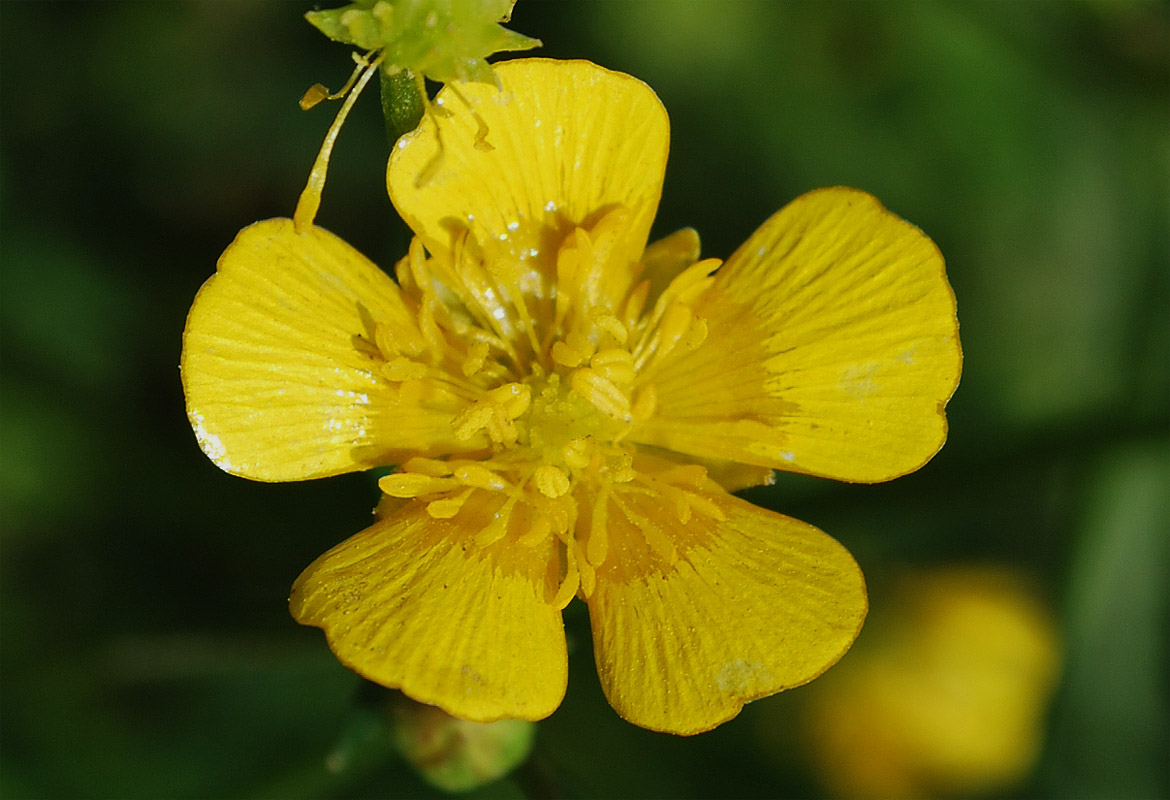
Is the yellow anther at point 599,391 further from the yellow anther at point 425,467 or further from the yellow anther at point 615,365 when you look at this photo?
the yellow anther at point 425,467

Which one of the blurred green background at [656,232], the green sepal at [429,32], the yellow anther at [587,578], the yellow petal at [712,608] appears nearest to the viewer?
the green sepal at [429,32]

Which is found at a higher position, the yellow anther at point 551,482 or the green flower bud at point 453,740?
the yellow anther at point 551,482

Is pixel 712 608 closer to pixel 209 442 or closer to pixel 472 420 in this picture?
pixel 472 420

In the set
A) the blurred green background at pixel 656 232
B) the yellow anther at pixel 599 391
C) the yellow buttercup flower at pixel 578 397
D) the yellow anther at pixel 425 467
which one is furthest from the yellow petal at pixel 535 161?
the blurred green background at pixel 656 232

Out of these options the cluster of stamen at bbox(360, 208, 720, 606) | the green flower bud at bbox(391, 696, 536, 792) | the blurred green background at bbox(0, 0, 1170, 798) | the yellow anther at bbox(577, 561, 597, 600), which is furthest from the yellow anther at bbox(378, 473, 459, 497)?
the blurred green background at bbox(0, 0, 1170, 798)

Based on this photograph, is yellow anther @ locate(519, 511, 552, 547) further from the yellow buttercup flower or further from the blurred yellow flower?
the blurred yellow flower
